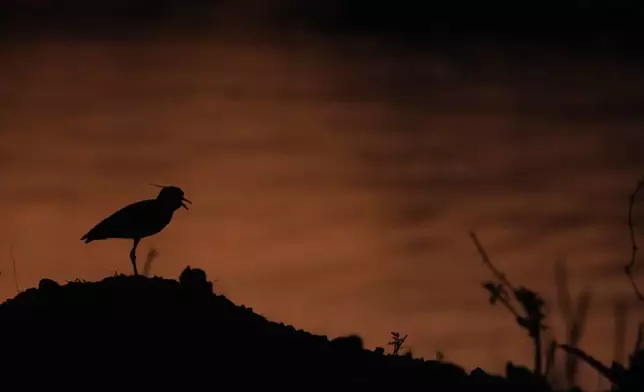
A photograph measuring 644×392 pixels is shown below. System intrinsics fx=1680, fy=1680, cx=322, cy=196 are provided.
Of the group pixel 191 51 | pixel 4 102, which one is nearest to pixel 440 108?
pixel 4 102

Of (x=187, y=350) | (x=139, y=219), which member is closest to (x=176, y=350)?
(x=187, y=350)

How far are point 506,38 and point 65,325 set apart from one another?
2002 inches

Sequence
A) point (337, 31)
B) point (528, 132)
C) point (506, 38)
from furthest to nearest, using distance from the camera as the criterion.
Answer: point (337, 31), point (506, 38), point (528, 132)

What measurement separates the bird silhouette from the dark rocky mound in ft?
6.18

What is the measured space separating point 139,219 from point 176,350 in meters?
3.05

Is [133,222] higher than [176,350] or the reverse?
higher

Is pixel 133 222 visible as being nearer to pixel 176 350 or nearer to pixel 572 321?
pixel 176 350

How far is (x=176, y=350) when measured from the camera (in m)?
9.28

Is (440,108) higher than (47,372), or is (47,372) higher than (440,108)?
(440,108)

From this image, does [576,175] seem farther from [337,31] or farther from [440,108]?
[337,31]

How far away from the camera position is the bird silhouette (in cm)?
1216

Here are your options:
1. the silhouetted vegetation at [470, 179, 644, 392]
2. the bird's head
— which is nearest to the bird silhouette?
A: the bird's head

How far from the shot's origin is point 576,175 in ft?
101

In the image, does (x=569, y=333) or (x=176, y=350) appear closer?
(x=569, y=333)
